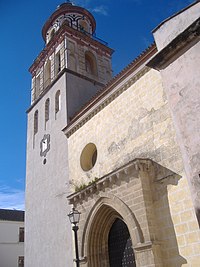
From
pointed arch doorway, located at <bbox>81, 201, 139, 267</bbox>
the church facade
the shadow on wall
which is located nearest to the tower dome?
the church facade

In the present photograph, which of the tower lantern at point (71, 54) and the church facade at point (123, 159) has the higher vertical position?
the tower lantern at point (71, 54)

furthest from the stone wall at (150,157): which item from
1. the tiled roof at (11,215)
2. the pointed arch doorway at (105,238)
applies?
the tiled roof at (11,215)

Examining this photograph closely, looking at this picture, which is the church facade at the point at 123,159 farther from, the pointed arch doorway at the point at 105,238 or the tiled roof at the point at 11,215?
the tiled roof at the point at 11,215

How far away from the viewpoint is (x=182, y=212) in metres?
6.96

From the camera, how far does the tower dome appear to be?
18828 mm

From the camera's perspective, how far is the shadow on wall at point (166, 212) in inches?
274

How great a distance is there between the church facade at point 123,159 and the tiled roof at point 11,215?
47.2ft

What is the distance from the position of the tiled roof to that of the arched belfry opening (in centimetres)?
1995

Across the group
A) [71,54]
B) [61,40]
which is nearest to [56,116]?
[71,54]

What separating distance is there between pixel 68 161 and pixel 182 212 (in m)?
5.87

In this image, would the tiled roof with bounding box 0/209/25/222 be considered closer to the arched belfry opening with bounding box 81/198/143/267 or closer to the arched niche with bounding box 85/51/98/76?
the arched niche with bounding box 85/51/98/76

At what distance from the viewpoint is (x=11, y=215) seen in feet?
94.5

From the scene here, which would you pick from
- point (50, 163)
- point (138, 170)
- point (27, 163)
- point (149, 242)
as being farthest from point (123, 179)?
point (27, 163)

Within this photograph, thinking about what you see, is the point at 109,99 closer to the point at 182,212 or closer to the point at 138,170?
the point at 138,170
